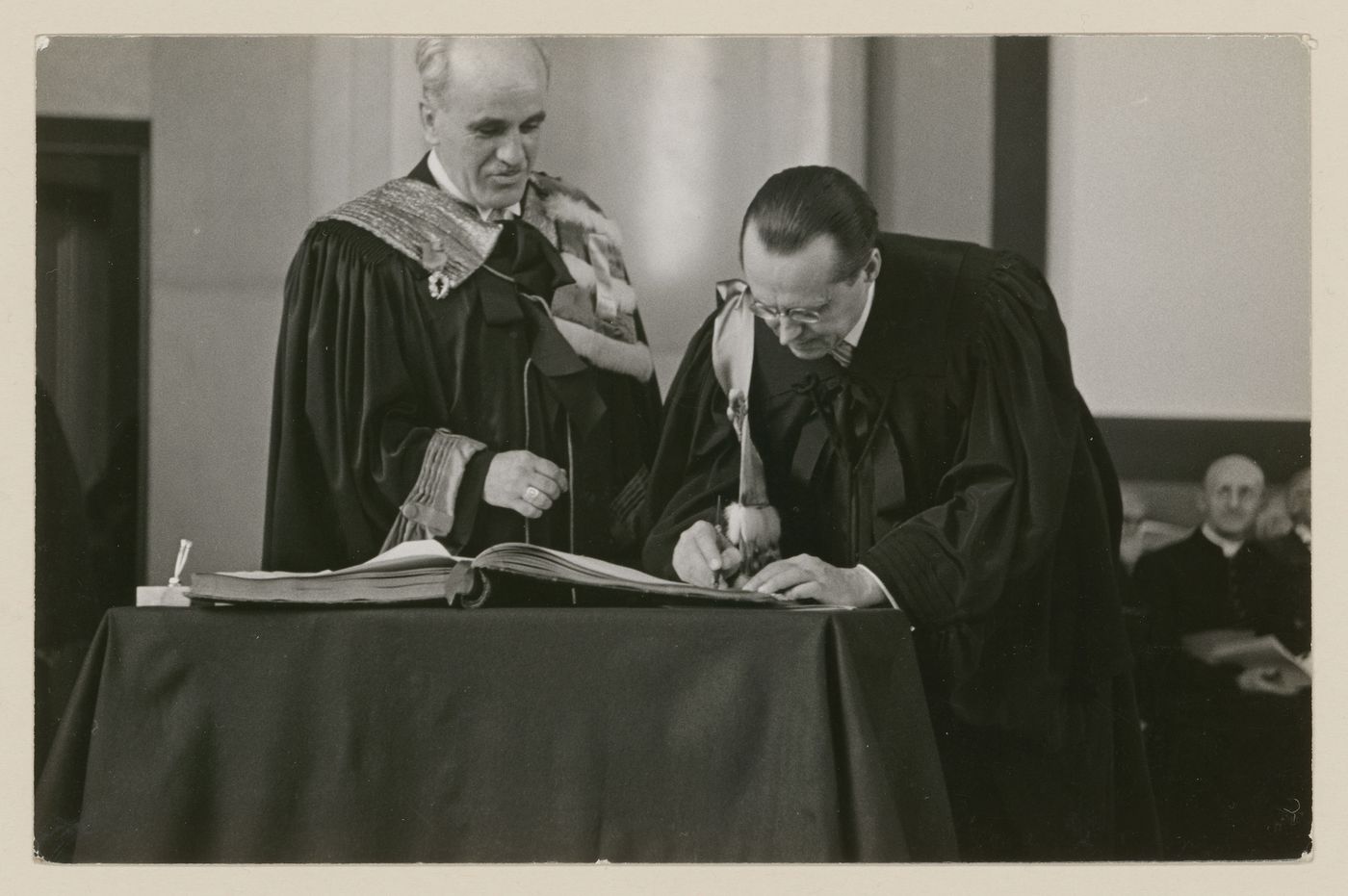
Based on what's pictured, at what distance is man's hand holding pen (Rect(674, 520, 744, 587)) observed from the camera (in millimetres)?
3371

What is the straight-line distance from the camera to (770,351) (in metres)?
3.59

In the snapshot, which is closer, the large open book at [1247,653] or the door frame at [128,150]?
the large open book at [1247,653]

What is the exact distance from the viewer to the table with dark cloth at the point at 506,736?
269 centimetres

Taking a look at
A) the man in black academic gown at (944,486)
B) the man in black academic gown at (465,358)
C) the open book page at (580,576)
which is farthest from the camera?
the man in black academic gown at (465,358)

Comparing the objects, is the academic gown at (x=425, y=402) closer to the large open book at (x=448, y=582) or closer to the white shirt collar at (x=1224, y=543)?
the large open book at (x=448, y=582)

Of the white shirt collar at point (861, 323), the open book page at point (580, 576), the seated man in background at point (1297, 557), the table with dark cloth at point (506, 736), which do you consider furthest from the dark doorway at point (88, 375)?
the seated man in background at point (1297, 557)

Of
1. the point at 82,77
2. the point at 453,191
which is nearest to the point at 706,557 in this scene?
the point at 453,191

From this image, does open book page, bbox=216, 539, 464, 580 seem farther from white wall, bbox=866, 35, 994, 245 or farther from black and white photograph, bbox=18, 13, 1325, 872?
white wall, bbox=866, 35, 994, 245

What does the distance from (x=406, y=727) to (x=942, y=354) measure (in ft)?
4.69

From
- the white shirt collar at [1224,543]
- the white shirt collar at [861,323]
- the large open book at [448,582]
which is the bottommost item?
the large open book at [448,582]

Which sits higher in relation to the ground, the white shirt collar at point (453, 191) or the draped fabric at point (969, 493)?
the white shirt collar at point (453, 191)

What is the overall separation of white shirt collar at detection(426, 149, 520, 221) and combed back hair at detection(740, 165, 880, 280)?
574 mm

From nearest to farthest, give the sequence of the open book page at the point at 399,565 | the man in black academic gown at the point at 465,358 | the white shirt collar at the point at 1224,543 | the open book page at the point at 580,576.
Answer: the open book page at the point at 580,576 → the open book page at the point at 399,565 → the white shirt collar at the point at 1224,543 → the man in black academic gown at the point at 465,358

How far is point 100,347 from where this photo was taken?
352cm
